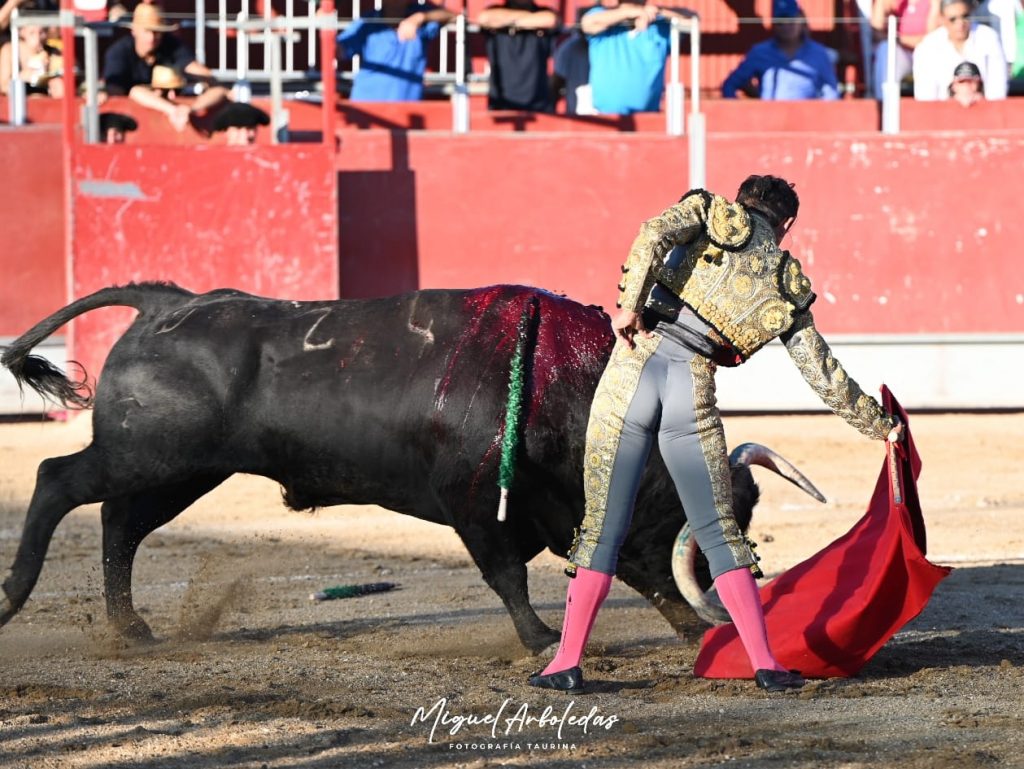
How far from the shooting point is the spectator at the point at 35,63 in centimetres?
1154

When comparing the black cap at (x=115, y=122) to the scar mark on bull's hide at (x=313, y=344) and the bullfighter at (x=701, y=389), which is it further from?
the bullfighter at (x=701, y=389)

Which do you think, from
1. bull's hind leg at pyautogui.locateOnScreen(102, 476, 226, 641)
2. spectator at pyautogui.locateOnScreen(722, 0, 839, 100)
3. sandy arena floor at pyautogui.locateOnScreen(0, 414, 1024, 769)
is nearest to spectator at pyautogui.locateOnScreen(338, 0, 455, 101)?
spectator at pyautogui.locateOnScreen(722, 0, 839, 100)

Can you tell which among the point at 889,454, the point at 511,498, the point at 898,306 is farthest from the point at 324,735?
the point at 898,306

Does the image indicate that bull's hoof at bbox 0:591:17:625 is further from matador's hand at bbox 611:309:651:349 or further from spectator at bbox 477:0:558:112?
spectator at bbox 477:0:558:112

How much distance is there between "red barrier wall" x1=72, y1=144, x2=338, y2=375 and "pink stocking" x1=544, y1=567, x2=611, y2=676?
22.5 ft

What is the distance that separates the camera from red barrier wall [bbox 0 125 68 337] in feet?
36.8

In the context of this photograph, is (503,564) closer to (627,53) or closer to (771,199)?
(771,199)

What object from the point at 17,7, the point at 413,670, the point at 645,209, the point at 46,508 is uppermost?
the point at 17,7

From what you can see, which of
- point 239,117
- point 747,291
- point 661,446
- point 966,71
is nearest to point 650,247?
point 747,291

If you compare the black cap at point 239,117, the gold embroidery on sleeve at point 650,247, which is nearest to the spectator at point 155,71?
the black cap at point 239,117

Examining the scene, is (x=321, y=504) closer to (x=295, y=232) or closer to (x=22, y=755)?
(x=22, y=755)

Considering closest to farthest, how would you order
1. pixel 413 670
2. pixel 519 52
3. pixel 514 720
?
pixel 514 720
pixel 413 670
pixel 519 52

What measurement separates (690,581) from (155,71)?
23.4 ft

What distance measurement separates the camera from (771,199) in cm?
451
